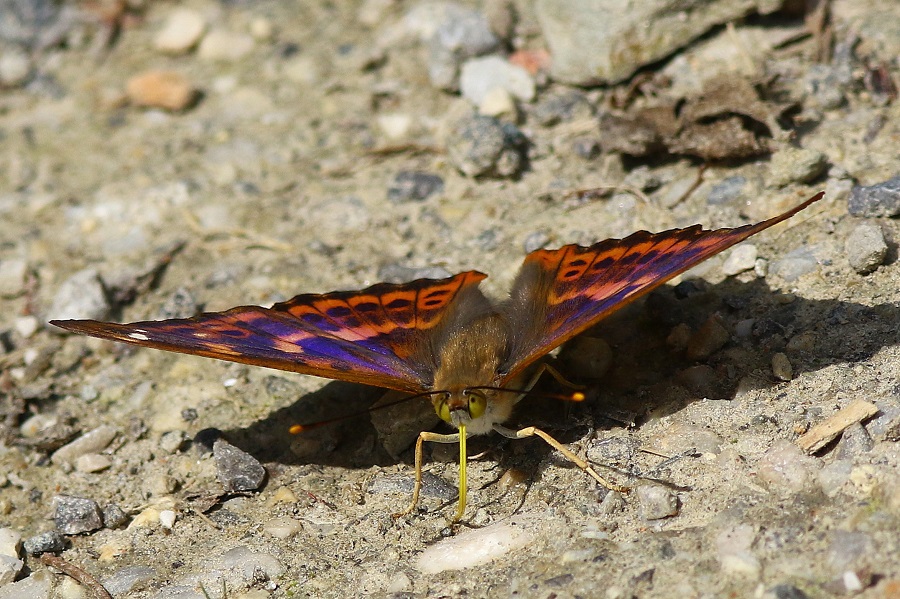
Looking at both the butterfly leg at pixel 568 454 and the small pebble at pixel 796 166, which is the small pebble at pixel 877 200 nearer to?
the small pebble at pixel 796 166

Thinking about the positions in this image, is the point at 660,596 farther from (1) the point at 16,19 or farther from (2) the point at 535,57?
(1) the point at 16,19

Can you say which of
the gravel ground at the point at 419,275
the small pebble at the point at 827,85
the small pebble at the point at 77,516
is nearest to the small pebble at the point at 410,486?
the gravel ground at the point at 419,275

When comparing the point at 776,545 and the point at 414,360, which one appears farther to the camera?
the point at 414,360

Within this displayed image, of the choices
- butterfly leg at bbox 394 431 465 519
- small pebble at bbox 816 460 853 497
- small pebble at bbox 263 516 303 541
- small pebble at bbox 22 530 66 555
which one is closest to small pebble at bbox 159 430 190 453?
small pebble at bbox 22 530 66 555

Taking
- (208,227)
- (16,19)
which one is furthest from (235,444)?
(16,19)

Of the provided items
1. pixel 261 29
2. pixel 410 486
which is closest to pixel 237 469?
pixel 410 486

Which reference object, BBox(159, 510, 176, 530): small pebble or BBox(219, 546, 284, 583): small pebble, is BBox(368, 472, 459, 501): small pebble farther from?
BBox(159, 510, 176, 530): small pebble

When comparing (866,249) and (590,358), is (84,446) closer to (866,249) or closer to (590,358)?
(590,358)
